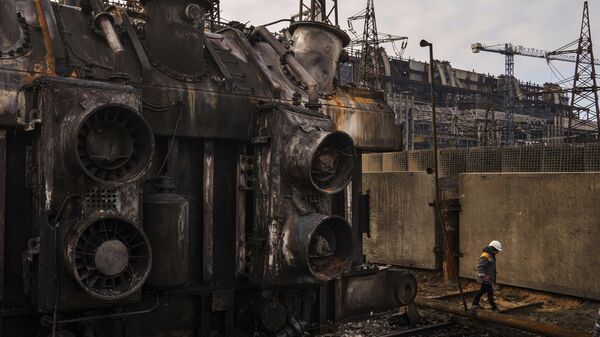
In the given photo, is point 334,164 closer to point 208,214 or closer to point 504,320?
point 208,214

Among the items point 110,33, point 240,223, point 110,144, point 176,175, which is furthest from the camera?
point 240,223

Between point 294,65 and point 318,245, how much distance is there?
2.45m

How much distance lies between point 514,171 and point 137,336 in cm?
1033

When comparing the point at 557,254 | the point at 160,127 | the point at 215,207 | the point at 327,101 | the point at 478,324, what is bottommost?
the point at 478,324

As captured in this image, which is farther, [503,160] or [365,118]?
[503,160]

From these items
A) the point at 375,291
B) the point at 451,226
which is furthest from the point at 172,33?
the point at 451,226

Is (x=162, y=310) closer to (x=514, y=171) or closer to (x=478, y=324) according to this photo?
(x=478, y=324)

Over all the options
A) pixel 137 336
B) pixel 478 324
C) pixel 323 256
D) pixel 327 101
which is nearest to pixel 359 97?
pixel 327 101

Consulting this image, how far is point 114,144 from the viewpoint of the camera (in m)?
4.63

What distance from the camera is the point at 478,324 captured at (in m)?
9.70

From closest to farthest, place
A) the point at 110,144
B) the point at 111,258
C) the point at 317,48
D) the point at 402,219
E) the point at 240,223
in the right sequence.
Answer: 1. the point at 111,258
2. the point at 110,144
3. the point at 240,223
4. the point at 317,48
5. the point at 402,219

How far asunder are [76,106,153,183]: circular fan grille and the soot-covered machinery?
1 centimetres

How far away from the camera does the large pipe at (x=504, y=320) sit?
8477mm

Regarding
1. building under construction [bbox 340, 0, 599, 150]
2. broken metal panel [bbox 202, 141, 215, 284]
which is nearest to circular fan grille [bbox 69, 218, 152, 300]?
broken metal panel [bbox 202, 141, 215, 284]
